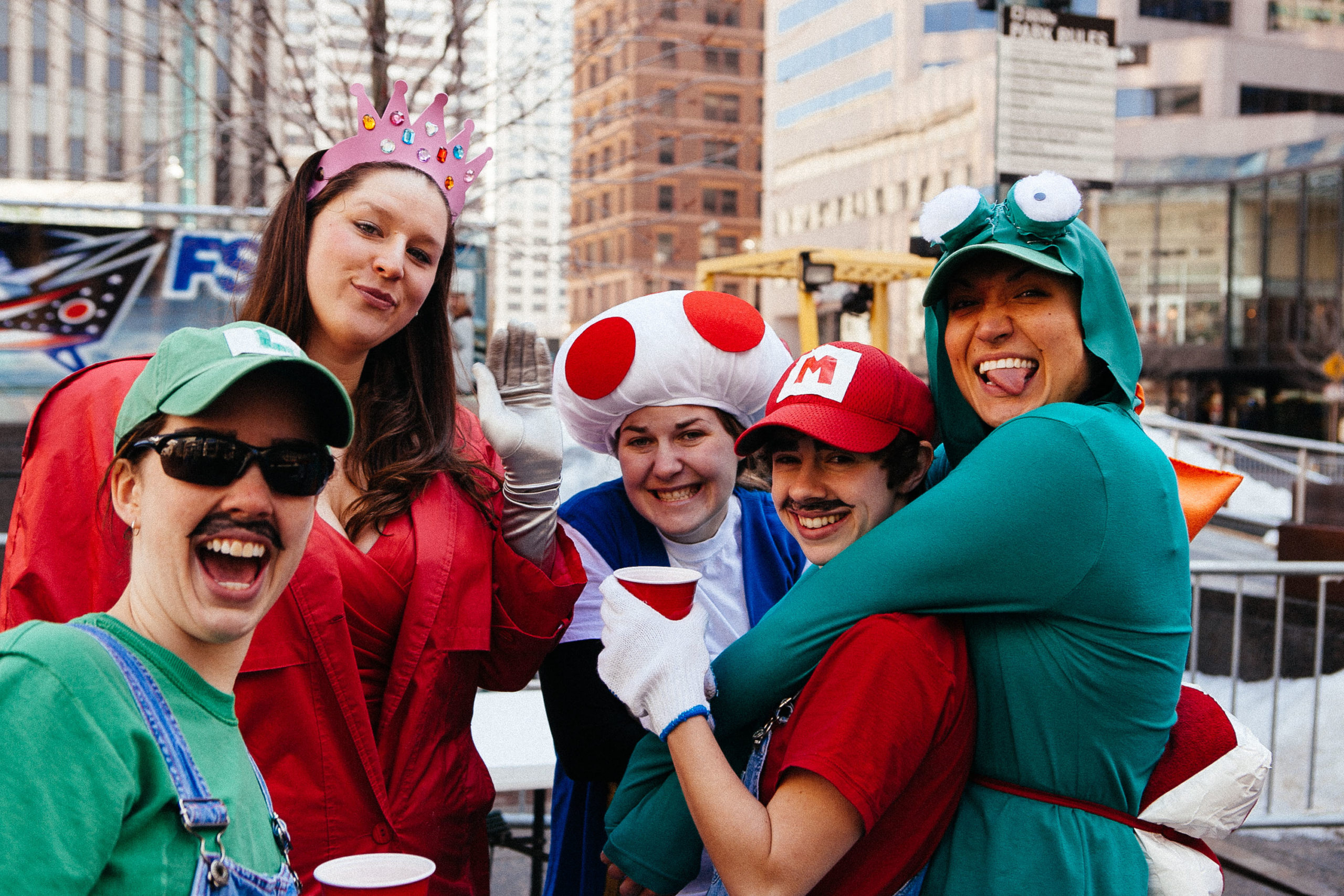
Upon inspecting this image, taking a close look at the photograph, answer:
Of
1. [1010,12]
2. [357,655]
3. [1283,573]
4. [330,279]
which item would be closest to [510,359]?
[330,279]

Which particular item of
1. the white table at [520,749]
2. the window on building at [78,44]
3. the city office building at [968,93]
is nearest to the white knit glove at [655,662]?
the white table at [520,749]

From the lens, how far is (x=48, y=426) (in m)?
1.95

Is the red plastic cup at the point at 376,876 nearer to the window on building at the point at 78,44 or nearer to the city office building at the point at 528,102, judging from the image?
the city office building at the point at 528,102

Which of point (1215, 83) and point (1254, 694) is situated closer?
point (1254, 694)

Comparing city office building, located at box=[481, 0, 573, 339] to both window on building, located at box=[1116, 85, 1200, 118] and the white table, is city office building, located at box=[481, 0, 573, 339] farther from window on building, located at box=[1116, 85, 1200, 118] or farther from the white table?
window on building, located at box=[1116, 85, 1200, 118]

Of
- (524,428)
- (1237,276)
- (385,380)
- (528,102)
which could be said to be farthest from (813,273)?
(1237,276)

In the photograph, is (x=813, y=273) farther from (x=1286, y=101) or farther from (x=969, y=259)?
(x=1286, y=101)

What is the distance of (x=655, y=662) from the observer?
1.85 metres

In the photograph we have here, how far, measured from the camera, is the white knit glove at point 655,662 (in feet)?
5.99

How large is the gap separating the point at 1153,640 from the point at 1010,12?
561cm

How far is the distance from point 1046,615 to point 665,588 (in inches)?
24.8

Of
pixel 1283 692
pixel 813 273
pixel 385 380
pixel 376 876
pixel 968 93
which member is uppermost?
pixel 968 93

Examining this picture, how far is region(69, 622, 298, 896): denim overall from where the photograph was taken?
125cm

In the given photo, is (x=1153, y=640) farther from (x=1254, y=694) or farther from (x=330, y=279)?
(x=1254, y=694)
